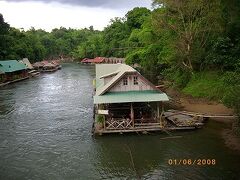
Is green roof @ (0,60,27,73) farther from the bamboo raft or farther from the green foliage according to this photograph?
the bamboo raft

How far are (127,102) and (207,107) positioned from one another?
44.2 feet

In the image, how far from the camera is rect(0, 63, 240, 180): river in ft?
80.8

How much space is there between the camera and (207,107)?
41.2m

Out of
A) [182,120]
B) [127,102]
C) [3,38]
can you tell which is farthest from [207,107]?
[3,38]

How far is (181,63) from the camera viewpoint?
53312mm

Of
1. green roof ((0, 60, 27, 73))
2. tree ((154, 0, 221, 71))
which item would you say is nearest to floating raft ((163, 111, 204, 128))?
tree ((154, 0, 221, 71))

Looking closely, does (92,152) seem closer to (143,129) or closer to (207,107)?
(143,129)

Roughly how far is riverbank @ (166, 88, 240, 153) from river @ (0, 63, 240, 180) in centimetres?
85

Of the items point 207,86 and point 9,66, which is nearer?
point 207,86

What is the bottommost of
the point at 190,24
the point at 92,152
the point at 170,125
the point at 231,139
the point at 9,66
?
the point at 92,152

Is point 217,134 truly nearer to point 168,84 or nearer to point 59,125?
point 59,125

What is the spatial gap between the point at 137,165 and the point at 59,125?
1441 cm

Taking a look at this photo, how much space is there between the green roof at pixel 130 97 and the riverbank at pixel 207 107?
6.82m

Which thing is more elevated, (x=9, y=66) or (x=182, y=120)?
(x=9, y=66)
